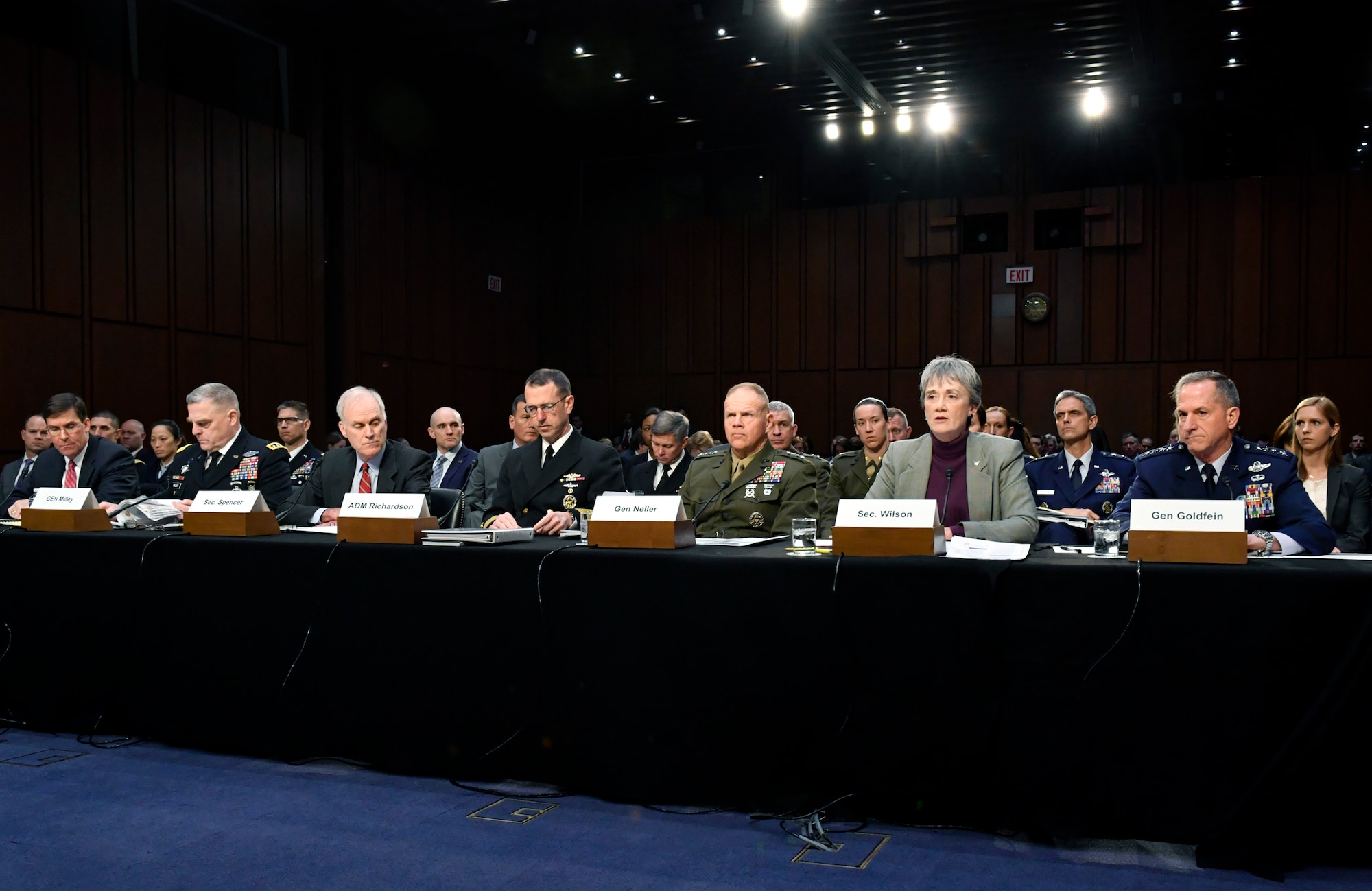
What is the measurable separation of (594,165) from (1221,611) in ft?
44.7

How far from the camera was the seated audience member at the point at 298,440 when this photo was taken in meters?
5.20

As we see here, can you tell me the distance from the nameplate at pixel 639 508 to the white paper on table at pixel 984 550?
740 mm

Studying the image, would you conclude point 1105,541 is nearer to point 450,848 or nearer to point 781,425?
point 450,848

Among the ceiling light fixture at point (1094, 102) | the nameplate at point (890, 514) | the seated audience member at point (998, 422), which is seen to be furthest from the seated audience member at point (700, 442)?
the ceiling light fixture at point (1094, 102)

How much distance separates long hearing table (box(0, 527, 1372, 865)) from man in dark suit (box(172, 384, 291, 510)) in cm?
85

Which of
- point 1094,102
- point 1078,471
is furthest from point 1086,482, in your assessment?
point 1094,102

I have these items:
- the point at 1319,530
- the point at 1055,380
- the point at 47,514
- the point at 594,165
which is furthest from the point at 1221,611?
the point at 594,165

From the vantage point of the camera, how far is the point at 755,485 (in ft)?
12.1

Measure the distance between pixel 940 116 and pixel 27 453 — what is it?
10.2 m

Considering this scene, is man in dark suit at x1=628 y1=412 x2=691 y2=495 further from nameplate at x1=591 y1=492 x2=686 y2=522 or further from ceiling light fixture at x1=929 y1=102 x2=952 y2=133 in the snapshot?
ceiling light fixture at x1=929 y1=102 x2=952 y2=133

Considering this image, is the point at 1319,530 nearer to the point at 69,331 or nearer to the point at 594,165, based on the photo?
the point at 69,331

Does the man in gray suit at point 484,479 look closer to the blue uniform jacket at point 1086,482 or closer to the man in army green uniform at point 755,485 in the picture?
the man in army green uniform at point 755,485

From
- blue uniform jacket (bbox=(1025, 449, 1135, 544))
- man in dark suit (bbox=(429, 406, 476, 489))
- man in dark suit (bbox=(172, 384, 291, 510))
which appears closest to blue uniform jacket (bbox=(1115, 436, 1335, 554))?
blue uniform jacket (bbox=(1025, 449, 1135, 544))

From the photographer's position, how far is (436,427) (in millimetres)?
6609
